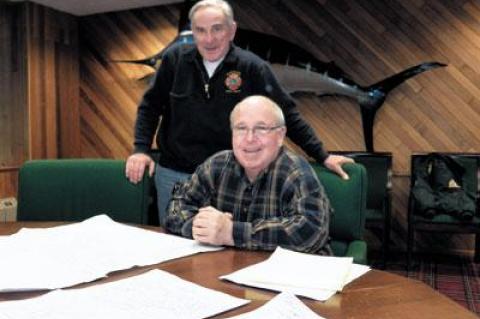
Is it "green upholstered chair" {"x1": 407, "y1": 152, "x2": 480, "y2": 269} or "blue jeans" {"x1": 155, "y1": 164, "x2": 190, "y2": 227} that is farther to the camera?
"green upholstered chair" {"x1": 407, "y1": 152, "x2": 480, "y2": 269}

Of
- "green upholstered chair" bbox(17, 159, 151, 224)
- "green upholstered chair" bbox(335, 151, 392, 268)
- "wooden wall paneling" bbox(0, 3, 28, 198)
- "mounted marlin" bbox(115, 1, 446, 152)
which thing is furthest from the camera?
"wooden wall paneling" bbox(0, 3, 28, 198)

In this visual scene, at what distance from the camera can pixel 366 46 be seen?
16.6 feet

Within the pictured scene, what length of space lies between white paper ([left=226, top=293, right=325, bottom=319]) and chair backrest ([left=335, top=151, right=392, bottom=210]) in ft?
12.8

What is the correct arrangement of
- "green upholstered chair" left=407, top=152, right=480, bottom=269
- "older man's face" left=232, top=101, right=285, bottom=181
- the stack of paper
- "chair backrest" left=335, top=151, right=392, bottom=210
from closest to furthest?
the stack of paper < "older man's face" left=232, top=101, right=285, bottom=181 < "green upholstered chair" left=407, top=152, right=480, bottom=269 < "chair backrest" left=335, top=151, right=392, bottom=210

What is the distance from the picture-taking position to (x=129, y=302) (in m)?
0.91

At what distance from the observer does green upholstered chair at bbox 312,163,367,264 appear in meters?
1.70

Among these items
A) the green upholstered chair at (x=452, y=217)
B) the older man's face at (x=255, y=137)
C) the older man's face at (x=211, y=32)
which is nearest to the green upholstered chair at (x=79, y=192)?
the older man's face at (x=255, y=137)

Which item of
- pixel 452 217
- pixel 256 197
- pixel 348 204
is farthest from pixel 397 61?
pixel 256 197

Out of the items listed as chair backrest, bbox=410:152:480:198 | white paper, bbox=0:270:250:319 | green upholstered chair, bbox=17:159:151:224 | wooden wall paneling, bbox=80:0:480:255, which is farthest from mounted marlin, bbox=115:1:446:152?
white paper, bbox=0:270:250:319

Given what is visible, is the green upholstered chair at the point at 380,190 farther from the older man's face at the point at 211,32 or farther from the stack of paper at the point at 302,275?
the stack of paper at the point at 302,275

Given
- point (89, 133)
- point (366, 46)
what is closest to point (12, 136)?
point (89, 133)

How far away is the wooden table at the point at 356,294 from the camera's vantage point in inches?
35.5

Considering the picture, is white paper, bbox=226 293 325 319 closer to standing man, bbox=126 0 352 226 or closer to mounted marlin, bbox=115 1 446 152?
standing man, bbox=126 0 352 226

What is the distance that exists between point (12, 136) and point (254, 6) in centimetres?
312
